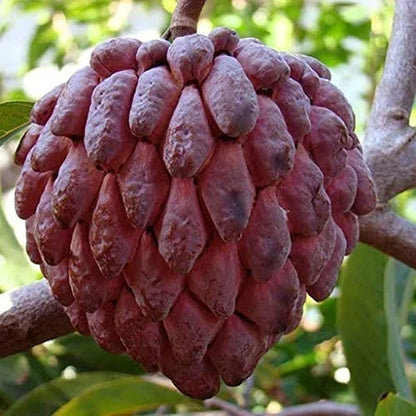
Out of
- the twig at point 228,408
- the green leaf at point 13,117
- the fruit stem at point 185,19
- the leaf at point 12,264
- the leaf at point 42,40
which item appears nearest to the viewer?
the fruit stem at point 185,19

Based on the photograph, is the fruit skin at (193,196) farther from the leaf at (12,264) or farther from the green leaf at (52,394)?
the leaf at (12,264)

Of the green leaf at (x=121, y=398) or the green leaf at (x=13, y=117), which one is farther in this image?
the green leaf at (x=121, y=398)

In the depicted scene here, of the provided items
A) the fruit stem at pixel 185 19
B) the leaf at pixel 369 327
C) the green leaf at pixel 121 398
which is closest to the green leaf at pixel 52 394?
the green leaf at pixel 121 398

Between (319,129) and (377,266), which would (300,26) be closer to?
(377,266)

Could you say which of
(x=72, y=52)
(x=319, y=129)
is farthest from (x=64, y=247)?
(x=72, y=52)

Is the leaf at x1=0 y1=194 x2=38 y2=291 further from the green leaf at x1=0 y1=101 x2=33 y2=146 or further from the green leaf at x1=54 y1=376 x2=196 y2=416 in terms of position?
the green leaf at x1=0 y1=101 x2=33 y2=146
